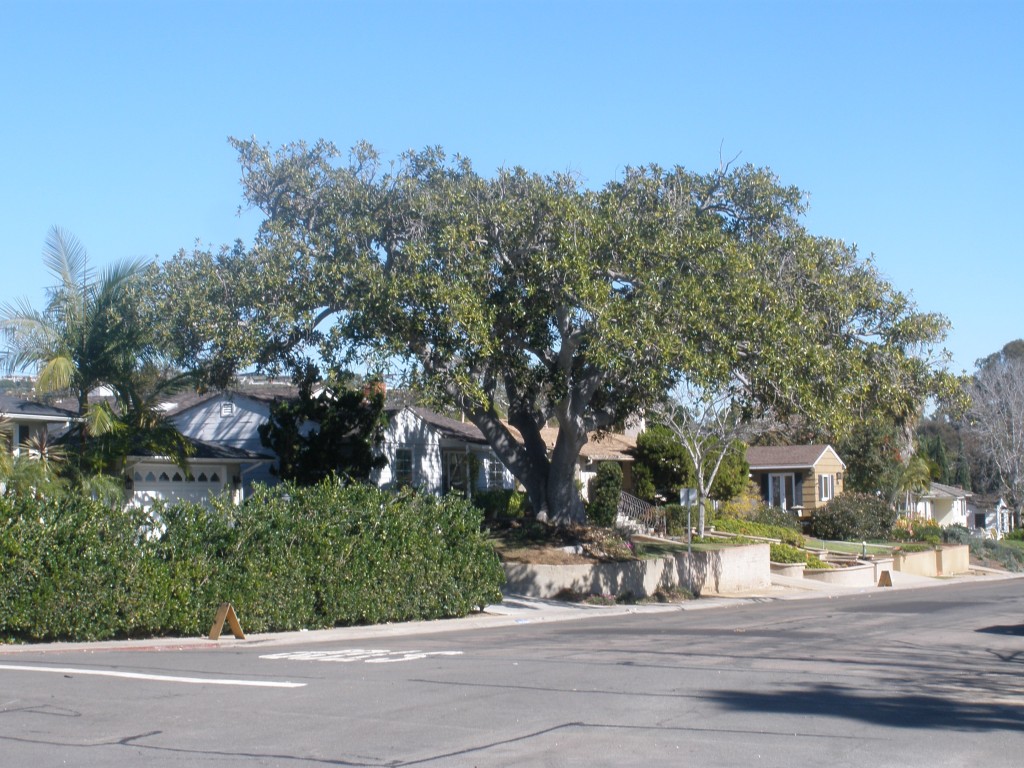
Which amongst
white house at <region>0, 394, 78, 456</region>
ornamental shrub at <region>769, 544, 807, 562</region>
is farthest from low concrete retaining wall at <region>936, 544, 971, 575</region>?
white house at <region>0, 394, 78, 456</region>

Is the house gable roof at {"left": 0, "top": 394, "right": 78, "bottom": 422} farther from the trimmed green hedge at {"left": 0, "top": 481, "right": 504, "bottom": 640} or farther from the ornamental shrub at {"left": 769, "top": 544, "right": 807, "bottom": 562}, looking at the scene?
the ornamental shrub at {"left": 769, "top": 544, "right": 807, "bottom": 562}

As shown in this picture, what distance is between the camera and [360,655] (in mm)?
16031

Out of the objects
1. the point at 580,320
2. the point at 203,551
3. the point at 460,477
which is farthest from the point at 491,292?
the point at 460,477

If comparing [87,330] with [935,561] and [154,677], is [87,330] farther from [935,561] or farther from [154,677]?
[935,561]

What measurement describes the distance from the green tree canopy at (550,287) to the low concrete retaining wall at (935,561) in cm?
1883

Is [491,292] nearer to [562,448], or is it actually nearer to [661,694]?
→ [562,448]

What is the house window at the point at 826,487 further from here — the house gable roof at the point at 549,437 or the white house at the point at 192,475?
the white house at the point at 192,475

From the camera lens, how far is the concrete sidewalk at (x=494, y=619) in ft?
57.3

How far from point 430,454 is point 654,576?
36.7ft

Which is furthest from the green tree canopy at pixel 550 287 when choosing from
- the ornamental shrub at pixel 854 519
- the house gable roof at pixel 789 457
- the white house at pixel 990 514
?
the white house at pixel 990 514

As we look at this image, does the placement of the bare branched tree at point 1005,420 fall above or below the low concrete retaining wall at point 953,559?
above

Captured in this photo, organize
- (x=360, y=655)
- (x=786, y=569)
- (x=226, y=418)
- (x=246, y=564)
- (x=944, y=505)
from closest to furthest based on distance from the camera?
(x=360, y=655), (x=246, y=564), (x=226, y=418), (x=786, y=569), (x=944, y=505)

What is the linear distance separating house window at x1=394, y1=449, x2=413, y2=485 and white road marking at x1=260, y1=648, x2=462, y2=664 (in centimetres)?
1988

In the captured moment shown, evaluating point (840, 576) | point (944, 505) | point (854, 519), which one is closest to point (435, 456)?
point (840, 576)
